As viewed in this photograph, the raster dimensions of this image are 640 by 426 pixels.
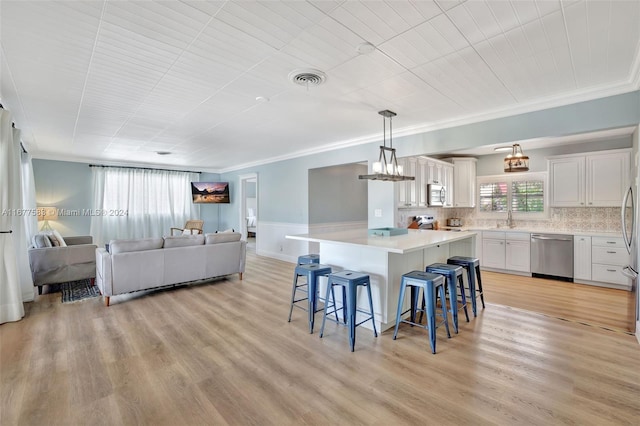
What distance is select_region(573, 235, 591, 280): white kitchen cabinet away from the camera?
15.6 ft

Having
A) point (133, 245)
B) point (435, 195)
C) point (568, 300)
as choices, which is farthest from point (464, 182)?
point (133, 245)

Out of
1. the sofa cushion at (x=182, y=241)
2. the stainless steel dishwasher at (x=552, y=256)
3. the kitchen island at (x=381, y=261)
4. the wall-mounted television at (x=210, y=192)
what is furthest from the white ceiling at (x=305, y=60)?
the wall-mounted television at (x=210, y=192)

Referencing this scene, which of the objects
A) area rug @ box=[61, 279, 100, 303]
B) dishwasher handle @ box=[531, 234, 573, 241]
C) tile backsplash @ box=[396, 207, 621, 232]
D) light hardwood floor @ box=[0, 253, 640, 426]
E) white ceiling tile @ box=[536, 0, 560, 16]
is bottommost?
light hardwood floor @ box=[0, 253, 640, 426]

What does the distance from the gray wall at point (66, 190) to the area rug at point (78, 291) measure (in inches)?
114

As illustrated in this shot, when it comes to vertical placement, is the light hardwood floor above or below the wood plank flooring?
above

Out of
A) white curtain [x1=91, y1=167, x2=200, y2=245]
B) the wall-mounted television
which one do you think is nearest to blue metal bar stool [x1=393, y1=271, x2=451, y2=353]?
the wall-mounted television

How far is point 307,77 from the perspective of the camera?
281 cm

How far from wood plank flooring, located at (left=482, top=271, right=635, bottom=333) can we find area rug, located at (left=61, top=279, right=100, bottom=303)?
18.8 feet

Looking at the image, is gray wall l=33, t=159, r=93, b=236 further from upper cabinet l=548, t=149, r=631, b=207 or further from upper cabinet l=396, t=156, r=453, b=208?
upper cabinet l=548, t=149, r=631, b=207

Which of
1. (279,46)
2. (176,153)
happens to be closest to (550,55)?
(279,46)

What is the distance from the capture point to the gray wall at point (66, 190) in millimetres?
6871

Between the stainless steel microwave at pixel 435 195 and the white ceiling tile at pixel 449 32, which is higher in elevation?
the white ceiling tile at pixel 449 32

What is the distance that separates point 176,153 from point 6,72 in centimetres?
404

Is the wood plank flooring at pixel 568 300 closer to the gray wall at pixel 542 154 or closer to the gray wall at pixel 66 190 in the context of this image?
the gray wall at pixel 542 154
